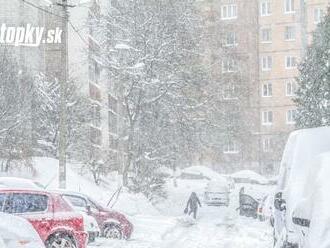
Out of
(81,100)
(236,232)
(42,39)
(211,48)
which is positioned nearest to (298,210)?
(236,232)

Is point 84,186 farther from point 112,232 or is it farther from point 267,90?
point 267,90

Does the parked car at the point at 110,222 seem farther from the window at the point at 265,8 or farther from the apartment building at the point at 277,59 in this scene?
the window at the point at 265,8

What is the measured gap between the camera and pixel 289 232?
990 centimetres

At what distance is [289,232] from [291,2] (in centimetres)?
7437

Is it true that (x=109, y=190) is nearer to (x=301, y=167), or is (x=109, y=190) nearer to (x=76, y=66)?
(x=76, y=66)

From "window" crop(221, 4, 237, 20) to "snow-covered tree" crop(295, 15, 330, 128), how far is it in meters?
49.8

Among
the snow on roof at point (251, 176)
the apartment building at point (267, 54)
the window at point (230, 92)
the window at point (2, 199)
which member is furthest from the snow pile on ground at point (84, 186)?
the apartment building at point (267, 54)

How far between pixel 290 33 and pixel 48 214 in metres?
69.8

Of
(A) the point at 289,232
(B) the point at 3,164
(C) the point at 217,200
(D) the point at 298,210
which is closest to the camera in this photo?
(D) the point at 298,210

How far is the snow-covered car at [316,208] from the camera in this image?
627cm

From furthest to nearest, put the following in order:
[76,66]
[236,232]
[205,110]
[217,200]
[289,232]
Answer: [76,66], [217,200], [205,110], [236,232], [289,232]

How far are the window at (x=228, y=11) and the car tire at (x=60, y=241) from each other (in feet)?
235

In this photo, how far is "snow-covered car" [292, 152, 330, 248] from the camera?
20.6ft

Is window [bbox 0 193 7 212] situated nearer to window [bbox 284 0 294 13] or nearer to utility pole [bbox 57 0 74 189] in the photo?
utility pole [bbox 57 0 74 189]
